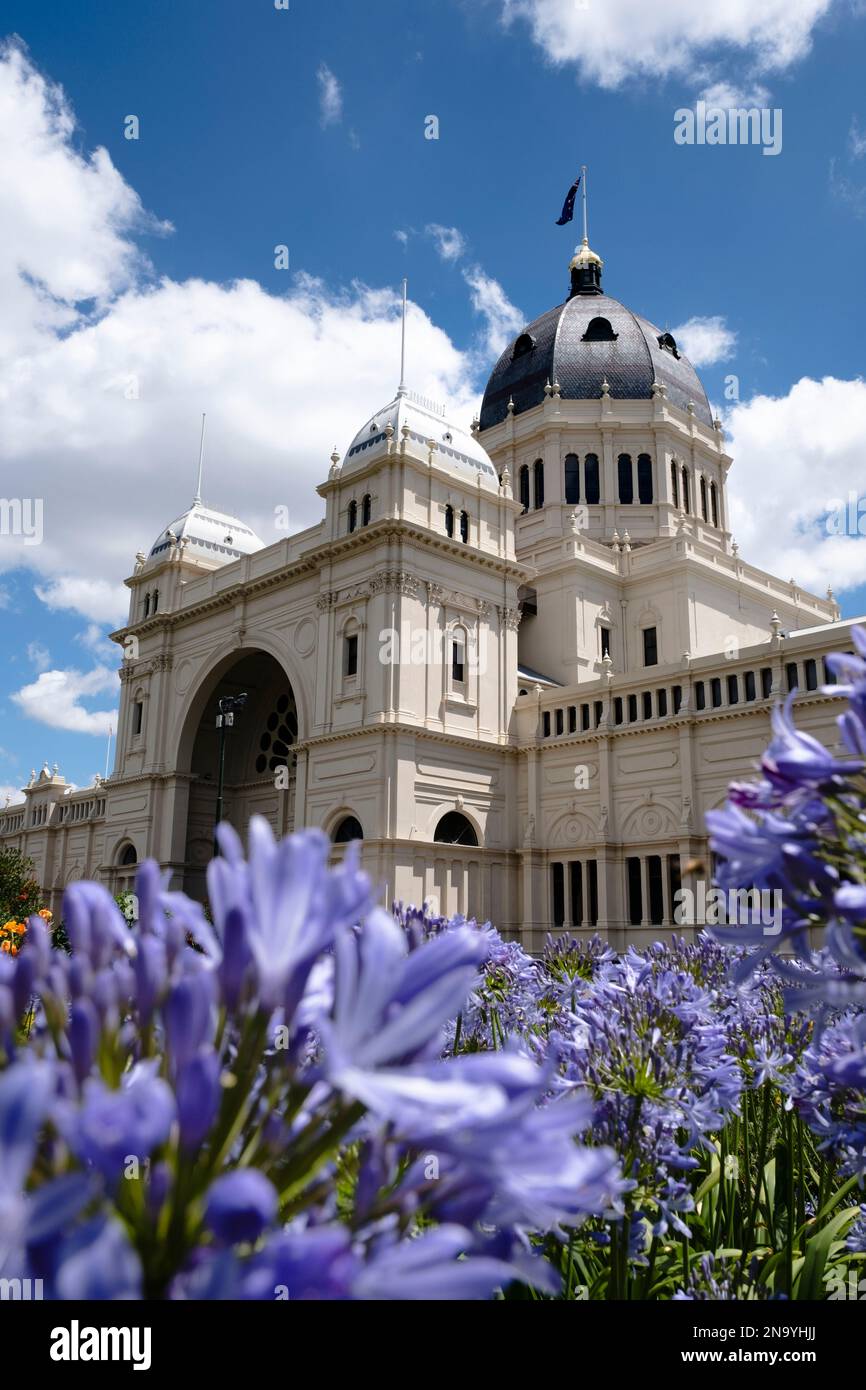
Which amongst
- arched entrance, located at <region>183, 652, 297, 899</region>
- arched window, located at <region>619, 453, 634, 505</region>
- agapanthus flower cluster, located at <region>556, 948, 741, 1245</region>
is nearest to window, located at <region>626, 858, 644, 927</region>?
arched entrance, located at <region>183, 652, 297, 899</region>

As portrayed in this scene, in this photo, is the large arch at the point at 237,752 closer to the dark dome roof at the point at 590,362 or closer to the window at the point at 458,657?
the window at the point at 458,657

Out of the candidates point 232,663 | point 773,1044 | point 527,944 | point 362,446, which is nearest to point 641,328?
point 362,446

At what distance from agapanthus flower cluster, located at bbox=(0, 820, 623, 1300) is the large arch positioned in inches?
1553

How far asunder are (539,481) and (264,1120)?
4998cm

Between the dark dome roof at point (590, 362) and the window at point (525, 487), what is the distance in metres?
3.71

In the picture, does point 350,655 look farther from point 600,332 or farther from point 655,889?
point 600,332

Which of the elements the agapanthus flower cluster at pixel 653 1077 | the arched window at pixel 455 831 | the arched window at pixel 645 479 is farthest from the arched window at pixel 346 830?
the agapanthus flower cluster at pixel 653 1077

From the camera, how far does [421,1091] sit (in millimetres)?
946

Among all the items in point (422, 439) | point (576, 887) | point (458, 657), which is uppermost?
point (422, 439)

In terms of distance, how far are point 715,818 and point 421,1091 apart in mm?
767

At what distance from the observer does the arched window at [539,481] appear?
48594 mm

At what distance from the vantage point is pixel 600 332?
5225cm
